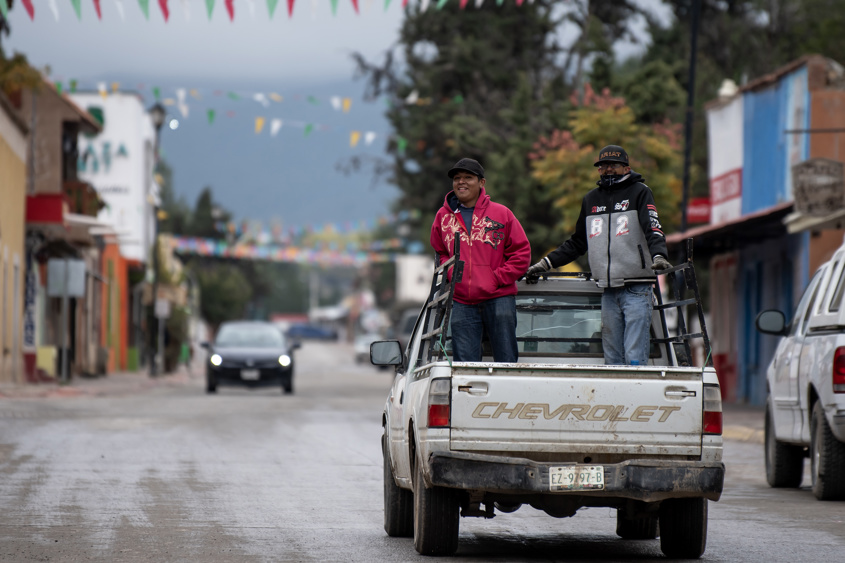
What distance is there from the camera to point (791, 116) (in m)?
28.3

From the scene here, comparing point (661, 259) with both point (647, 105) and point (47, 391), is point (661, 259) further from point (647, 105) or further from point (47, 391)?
point (647, 105)

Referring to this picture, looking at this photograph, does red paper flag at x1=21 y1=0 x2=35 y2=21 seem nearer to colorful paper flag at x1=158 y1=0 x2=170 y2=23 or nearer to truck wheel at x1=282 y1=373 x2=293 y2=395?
colorful paper flag at x1=158 y1=0 x2=170 y2=23

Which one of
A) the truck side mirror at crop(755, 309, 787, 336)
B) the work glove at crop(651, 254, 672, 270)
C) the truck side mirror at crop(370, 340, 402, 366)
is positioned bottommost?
the truck side mirror at crop(370, 340, 402, 366)

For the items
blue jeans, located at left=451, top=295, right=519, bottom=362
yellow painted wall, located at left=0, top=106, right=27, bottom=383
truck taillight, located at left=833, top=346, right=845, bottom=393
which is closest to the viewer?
blue jeans, located at left=451, top=295, right=519, bottom=362

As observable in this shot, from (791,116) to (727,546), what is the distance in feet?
67.0

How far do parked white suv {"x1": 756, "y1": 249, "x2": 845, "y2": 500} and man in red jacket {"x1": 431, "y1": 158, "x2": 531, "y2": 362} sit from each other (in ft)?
11.8

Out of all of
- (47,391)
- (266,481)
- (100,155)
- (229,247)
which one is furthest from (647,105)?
(229,247)

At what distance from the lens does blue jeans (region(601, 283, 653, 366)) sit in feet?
29.5

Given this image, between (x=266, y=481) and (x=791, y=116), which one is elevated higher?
(x=791, y=116)

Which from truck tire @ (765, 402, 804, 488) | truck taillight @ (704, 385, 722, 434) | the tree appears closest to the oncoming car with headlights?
the tree

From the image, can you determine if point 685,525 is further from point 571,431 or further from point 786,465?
point 786,465

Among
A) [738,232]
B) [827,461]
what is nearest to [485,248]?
[827,461]

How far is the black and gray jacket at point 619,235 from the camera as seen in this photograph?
9406 millimetres

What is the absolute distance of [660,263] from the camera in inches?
360
